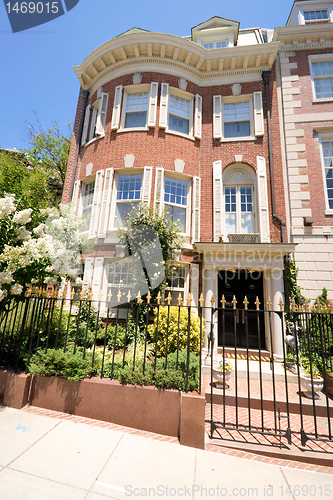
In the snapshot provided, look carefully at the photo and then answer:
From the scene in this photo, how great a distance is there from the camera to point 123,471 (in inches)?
120

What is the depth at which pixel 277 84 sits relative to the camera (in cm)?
1128

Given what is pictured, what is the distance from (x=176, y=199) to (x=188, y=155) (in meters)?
2.08

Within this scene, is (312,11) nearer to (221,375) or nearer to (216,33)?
(216,33)

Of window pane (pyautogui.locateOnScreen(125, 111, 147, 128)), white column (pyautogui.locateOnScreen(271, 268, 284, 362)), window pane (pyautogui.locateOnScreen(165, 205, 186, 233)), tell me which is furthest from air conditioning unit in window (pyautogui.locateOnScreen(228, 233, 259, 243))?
window pane (pyautogui.locateOnScreen(125, 111, 147, 128))

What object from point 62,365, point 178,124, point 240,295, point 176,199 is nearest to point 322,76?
point 178,124

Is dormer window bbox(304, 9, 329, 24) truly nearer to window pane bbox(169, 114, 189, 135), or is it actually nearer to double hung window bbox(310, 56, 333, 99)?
double hung window bbox(310, 56, 333, 99)

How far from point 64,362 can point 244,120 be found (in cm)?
1188

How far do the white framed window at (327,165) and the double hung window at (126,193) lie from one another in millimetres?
7522

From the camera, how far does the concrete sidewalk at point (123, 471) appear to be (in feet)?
9.07

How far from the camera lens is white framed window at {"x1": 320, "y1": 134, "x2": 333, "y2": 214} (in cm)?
991

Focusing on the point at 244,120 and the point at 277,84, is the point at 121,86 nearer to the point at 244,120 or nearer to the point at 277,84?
the point at 244,120

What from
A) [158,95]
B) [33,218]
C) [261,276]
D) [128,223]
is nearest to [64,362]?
[33,218]

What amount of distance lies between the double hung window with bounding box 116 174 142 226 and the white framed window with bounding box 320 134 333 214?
24.7ft

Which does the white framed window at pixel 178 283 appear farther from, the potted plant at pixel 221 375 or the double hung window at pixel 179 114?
the double hung window at pixel 179 114
